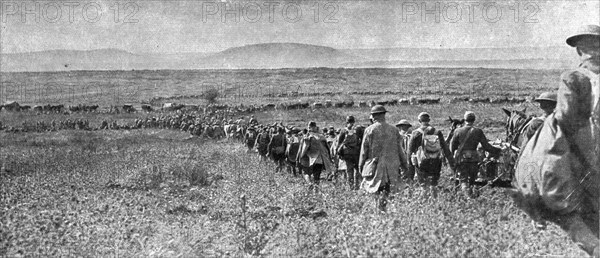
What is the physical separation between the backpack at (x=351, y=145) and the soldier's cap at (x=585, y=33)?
20.4 feet

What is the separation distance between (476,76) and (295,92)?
2973 centimetres

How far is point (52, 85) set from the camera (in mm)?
88625

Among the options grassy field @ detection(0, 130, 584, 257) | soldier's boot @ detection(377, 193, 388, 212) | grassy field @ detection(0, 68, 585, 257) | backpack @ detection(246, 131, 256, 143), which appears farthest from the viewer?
backpack @ detection(246, 131, 256, 143)

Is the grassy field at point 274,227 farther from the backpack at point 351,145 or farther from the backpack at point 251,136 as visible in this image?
the backpack at point 251,136

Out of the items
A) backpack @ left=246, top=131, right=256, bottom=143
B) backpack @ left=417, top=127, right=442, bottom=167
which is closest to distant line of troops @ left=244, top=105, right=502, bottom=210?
backpack @ left=417, top=127, right=442, bottom=167

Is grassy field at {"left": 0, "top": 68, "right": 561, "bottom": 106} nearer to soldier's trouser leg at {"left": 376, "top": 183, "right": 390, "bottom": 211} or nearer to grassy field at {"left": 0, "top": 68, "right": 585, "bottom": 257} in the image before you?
grassy field at {"left": 0, "top": 68, "right": 585, "bottom": 257}

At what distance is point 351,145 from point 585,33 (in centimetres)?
642

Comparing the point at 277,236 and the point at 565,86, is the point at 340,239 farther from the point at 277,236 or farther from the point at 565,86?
the point at 565,86

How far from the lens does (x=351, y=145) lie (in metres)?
11.5

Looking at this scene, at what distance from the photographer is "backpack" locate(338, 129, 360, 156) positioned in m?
11.5

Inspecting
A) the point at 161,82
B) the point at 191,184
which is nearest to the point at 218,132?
the point at 191,184

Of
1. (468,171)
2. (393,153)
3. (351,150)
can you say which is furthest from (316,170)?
(393,153)

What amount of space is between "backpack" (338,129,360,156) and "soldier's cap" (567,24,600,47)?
622 centimetres

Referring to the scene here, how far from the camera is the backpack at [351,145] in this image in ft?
37.8
